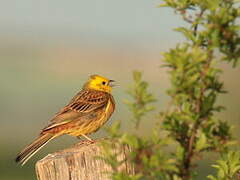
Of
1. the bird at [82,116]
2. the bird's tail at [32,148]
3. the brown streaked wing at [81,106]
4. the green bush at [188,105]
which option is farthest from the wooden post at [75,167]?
the brown streaked wing at [81,106]

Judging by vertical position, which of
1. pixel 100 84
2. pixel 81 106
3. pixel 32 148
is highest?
pixel 100 84

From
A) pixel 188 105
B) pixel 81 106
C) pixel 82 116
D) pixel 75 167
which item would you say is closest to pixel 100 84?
pixel 81 106

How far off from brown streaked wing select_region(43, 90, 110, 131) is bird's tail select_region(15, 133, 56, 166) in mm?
359

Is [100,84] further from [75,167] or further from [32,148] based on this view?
[75,167]

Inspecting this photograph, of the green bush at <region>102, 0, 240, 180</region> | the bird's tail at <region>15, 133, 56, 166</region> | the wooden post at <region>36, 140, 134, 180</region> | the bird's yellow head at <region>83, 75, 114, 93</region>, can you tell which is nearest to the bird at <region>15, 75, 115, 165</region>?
the bird's tail at <region>15, 133, 56, 166</region>

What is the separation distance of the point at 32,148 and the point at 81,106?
1.58m

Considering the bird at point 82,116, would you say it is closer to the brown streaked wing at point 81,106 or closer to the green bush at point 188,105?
the brown streaked wing at point 81,106

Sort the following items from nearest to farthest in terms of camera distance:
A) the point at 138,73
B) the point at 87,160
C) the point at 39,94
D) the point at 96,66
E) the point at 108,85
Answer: the point at 138,73, the point at 87,160, the point at 108,85, the point at 39,94, the point at 96,66

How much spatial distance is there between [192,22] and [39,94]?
58.9m

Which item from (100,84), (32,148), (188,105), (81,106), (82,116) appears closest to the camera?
(188,105)

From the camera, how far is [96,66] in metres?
71.8

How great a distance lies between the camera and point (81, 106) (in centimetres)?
1042

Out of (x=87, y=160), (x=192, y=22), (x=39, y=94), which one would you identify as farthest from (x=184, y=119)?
(x=39, y=94)

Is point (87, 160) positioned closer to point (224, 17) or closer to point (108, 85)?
point (224, 17)
